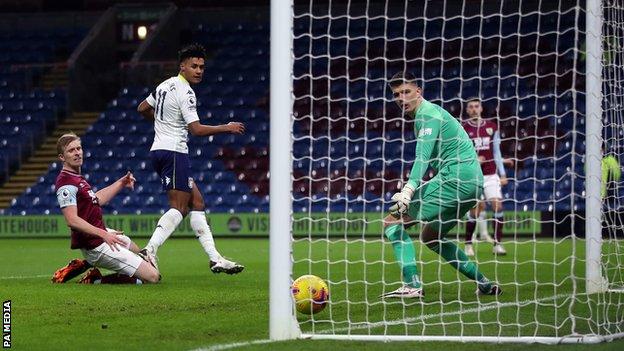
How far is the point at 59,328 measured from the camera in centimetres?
679

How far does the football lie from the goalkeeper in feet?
3.30

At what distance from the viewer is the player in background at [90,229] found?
362 inches

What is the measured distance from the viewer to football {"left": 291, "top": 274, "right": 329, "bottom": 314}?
716 cm

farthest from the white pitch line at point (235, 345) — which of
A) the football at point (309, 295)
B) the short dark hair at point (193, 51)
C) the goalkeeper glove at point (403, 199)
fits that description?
the short dark hair at point (193, 51)

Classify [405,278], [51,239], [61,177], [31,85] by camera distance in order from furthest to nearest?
[31,85]
[51,239]
[61,177]
[405,278]

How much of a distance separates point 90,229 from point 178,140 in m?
1.69

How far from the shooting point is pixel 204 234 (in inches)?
406

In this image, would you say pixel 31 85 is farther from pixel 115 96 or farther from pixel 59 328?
pixel 59 328

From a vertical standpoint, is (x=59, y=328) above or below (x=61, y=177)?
below

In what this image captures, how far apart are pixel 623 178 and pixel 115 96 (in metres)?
17.1

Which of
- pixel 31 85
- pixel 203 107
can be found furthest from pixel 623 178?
pixel 31 85

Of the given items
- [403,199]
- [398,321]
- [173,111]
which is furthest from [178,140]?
[398,321]

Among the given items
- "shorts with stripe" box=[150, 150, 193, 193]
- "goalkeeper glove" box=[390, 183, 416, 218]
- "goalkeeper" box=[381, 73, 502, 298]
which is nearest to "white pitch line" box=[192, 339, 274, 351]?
"goalkeeper glove" box=[390, 183, 416, 218]

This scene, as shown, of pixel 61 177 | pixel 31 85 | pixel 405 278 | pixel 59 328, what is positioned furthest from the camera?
pixel 31 85
